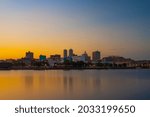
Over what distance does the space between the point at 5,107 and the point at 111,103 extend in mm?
1361

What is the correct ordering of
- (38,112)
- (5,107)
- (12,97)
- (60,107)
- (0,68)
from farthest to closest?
(0,68), (12,97), (5,107), (60,107), (38,112)

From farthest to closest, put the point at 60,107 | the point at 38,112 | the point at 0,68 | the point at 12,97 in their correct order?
the point at 0,68, the point at 12,97, the point at 60,107, the point at 38,112

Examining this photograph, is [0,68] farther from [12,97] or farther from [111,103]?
[111,103]

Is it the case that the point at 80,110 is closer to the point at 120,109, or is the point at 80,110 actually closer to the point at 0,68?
the point at 120,109

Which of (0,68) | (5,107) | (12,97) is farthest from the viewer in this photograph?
(0,68)

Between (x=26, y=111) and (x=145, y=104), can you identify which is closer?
(x=26, y=111)

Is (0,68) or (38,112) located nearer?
(38,112)

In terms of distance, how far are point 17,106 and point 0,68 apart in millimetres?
37916

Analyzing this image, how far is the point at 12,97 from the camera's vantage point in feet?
25.7

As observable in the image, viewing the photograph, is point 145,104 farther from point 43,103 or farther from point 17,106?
point 17,106

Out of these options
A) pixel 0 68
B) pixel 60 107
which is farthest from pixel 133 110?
pixel 0 68

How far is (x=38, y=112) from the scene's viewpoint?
10.8 ft

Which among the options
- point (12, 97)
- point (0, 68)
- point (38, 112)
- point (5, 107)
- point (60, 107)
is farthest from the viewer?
point (0, 68)

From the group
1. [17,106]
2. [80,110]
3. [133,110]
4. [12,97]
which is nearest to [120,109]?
[133,110]
